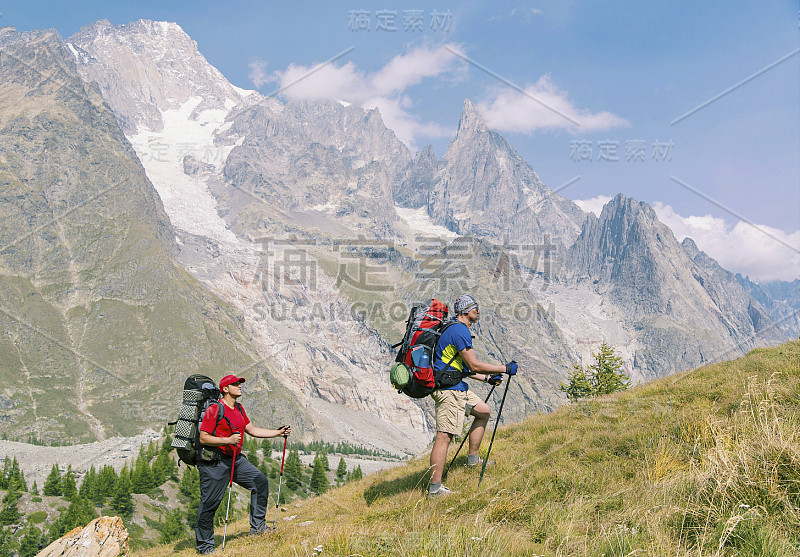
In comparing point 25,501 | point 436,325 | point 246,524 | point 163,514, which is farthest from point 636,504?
point 25,501

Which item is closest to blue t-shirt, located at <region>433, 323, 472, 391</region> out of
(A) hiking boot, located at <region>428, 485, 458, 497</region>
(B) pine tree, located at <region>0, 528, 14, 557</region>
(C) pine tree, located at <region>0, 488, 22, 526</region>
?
(A) hiking boot, located at <region>428, 485, 458, 497</region>

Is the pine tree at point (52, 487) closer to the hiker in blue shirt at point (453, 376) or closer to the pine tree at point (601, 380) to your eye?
the pine tree at point (601, 380)

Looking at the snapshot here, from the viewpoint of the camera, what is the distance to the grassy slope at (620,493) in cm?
504

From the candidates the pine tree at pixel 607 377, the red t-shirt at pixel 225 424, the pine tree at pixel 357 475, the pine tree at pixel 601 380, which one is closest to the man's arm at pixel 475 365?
the red t-shirt at pixel 225 424

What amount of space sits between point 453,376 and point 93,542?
8225 mm

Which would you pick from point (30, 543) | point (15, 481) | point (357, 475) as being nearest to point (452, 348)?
point (357, 475)

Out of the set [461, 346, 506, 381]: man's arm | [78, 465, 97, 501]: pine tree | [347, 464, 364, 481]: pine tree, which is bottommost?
[78, 465, 97, 501]: pine tree

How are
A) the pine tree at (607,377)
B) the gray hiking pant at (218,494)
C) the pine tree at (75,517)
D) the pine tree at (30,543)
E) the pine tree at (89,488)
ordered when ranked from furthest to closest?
the pine tree at (89,488)
the pine tree at (30,543)
the pine tree at (75,517)
the pine tree at (607,377)
the gray hiking pant at (218,494)

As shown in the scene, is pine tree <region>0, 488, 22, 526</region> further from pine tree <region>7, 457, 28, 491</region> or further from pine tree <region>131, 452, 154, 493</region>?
pine tree <region>131, 452, 154, 493</region>

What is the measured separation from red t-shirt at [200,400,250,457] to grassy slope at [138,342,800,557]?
72.2 inches

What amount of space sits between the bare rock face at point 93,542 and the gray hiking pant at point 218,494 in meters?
1.83

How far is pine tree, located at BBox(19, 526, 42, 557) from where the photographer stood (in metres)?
99.4

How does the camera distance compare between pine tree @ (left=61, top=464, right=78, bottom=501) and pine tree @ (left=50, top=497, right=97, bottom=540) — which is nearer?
pine tree @ (left=50, top=497, right=97, bottom=540)

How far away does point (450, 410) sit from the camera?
884 centimetres
